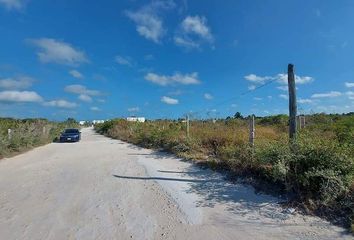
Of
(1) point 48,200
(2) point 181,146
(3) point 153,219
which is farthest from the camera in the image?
(2) point 181,146

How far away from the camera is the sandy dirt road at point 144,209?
17.7ft

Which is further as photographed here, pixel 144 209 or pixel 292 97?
pixel 292 97

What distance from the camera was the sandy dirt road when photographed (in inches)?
212

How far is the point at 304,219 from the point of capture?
579 centimetres

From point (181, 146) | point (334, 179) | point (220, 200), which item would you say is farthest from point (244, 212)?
point (181, 146)

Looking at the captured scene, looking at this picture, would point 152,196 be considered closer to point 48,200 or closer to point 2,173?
point 48,200

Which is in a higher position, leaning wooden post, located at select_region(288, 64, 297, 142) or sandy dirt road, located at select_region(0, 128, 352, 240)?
leaning wooden post, located at select_region(288, 64, 297, 142)

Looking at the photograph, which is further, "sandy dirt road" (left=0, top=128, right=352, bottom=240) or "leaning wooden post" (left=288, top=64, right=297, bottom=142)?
"leaning wooden post" (left=288, top=64, right=297, bottom=142)

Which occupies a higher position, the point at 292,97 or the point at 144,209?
the point at 292,97

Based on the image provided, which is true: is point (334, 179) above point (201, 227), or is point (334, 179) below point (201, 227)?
above

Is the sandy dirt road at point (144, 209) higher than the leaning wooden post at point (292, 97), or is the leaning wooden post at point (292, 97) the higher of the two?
the leaning wooden post at point (292, 97)

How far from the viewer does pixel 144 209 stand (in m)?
6.73

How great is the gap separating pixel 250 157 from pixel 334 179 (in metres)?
3.19

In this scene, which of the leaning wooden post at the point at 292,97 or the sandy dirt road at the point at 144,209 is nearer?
the sandy dirt road at the point at 144,209
